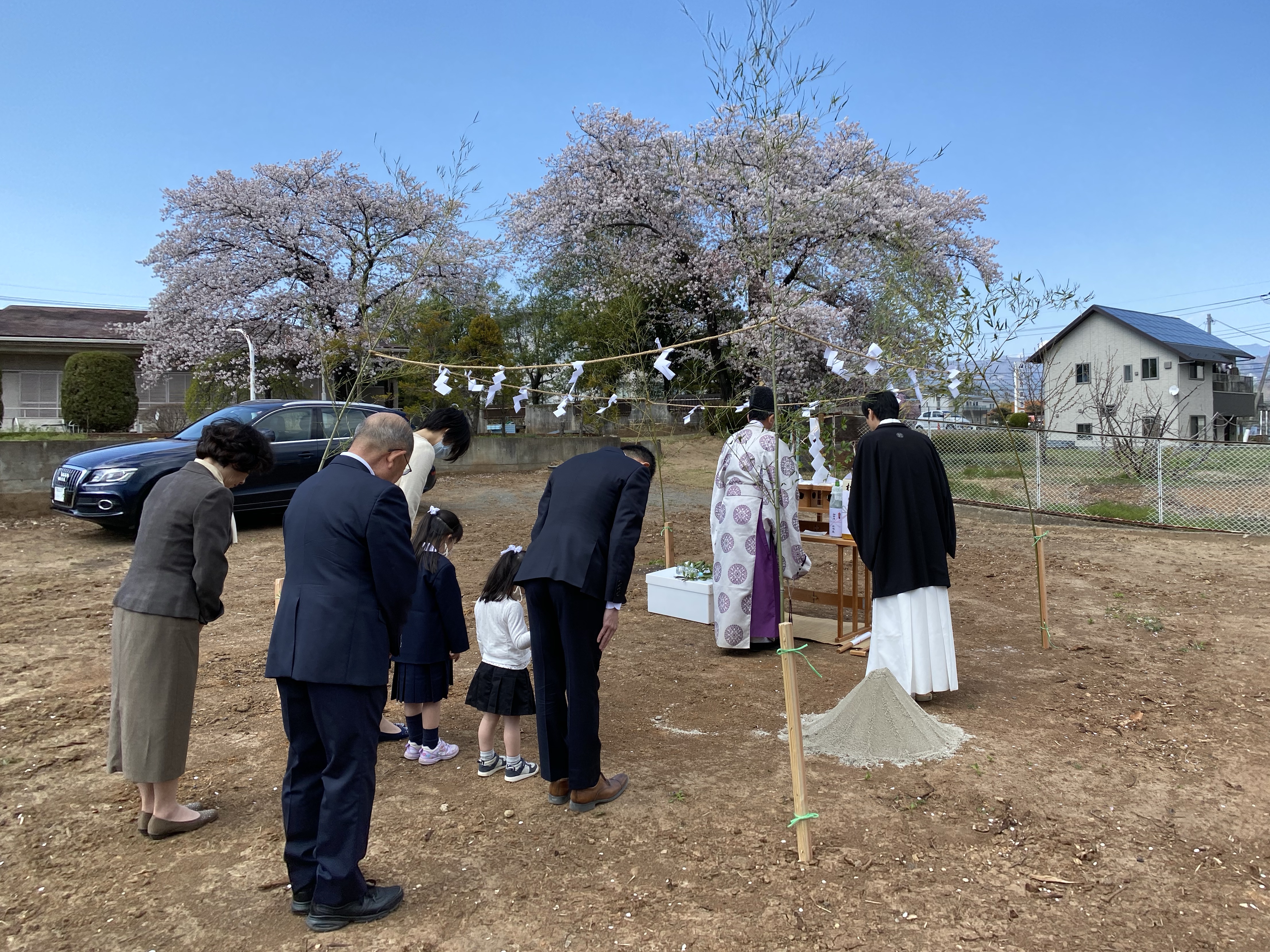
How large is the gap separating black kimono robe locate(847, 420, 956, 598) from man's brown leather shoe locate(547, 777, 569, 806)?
2.28 metres

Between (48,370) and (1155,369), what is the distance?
3619 centimetres

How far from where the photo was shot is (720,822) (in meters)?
3.29

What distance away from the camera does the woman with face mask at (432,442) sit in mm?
4250

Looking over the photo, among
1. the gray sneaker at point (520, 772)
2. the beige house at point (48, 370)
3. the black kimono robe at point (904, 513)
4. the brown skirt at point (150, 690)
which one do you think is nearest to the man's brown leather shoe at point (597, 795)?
the gray sneaker at point (520, 772)

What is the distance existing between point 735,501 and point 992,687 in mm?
2034

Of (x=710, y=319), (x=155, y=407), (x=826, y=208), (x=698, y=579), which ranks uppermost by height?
(x=826, y=208)

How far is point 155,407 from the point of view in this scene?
20734 mm

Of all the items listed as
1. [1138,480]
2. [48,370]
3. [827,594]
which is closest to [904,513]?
[827,594]

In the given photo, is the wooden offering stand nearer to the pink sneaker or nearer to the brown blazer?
the pink sneaker

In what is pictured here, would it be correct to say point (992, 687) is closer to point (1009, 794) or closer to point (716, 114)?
point (1009, 794)

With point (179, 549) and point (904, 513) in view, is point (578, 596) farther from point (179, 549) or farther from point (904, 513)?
point (904, 513)

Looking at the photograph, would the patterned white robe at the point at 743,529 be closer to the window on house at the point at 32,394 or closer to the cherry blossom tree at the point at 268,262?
the cherry blossom tree at the point at 268,262

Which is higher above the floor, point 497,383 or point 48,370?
point 48,370

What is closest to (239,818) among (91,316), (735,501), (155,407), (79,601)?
(735,501)
